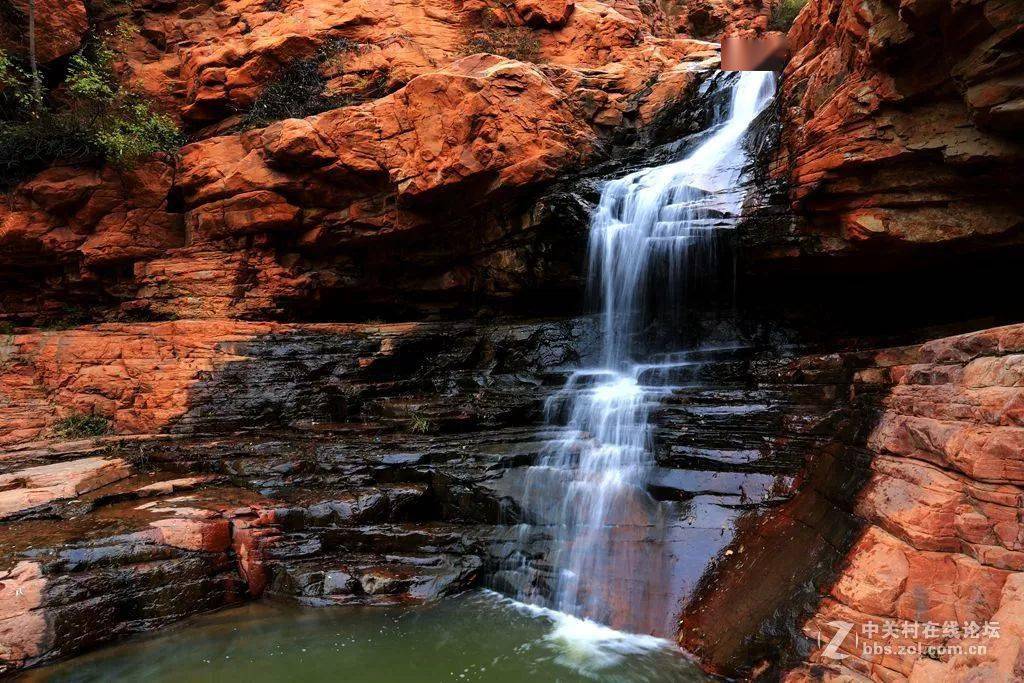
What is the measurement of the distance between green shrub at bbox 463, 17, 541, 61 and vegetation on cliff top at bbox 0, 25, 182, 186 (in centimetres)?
753

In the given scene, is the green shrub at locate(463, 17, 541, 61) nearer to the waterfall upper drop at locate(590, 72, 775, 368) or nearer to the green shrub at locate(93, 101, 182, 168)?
the waterfall upper drop at locate(590, 72, 775, 368)

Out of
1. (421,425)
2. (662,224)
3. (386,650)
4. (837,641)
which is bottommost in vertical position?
(386,650)

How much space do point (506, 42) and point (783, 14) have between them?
1227 cm

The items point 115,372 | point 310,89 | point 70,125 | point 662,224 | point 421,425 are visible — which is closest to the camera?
point 421,425

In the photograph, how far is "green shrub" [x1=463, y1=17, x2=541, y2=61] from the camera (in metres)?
13.9

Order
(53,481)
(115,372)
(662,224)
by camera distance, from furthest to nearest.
Result: (662,224) → (115,372) → (53,481)

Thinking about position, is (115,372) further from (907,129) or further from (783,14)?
(783,14)

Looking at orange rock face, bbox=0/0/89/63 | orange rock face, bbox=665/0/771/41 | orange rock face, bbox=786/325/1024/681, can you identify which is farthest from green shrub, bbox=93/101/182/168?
orange rock face, bbox=665/0/771/41

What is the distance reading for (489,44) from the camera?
46.0 feet

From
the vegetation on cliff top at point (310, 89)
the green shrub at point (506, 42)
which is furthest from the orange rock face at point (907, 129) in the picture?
the vegetation on cliff top at point (310, 89)

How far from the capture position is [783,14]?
1980 centimetres

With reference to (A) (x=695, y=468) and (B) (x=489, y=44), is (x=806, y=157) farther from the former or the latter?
(B) (x=489, y=44)

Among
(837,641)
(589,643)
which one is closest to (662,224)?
(589,643)

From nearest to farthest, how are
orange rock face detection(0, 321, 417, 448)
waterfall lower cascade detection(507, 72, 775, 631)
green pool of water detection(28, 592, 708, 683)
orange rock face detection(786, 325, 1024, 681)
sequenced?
orange rock face detection(786, 325, 1024, 681) → green pool of water detection(28, 592, 708, 683) → waterfall lower cascade detection(507, 72, 775, 631) → orange rock face detection(0, 321, 417, 448)
